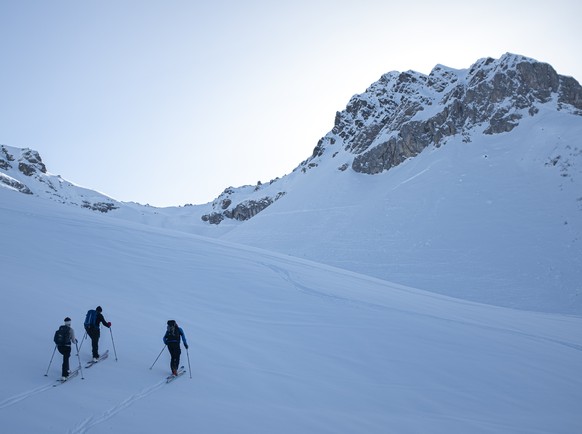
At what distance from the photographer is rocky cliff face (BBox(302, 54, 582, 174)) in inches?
2100

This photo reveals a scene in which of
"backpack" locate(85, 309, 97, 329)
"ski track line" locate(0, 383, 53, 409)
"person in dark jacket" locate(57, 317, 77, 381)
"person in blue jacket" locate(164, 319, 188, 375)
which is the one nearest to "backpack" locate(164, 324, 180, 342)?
"person in blue jacket" locate(164, 319, 188, 375)

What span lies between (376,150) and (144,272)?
53.6m

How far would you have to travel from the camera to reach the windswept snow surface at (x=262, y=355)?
272 inches

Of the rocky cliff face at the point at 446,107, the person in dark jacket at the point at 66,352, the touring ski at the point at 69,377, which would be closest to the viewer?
the touring ski at the point at 69,377

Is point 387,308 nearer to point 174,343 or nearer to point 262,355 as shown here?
point 262,355

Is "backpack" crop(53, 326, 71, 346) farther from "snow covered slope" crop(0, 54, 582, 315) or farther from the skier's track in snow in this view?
"snow covered slope" crop(0, 54, 582, 315)

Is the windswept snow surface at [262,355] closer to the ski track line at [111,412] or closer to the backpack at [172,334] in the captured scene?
the ski track line at [111,412]

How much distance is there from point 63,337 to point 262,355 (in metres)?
4.44

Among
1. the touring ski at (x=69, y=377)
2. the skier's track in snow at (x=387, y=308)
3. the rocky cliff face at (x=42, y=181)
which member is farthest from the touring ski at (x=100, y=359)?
the rocky cliff face at (x=42, y=181)

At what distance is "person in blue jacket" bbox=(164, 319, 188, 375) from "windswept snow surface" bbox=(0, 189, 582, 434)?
32cm

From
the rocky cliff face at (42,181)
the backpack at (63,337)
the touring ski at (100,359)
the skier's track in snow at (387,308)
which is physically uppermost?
the rocky cliff face at (42,181)

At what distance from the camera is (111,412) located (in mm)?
6379

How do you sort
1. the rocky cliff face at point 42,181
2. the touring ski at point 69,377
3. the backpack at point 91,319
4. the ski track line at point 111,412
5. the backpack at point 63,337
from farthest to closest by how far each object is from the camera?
the rocky cliff face at point 42,181 → the backpack at point 91,319 → the backpack at point 63,337 → the touring ski at point 69,377 → the ski track line at point 111,412

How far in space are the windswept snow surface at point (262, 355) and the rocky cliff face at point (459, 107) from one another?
42.9 m
